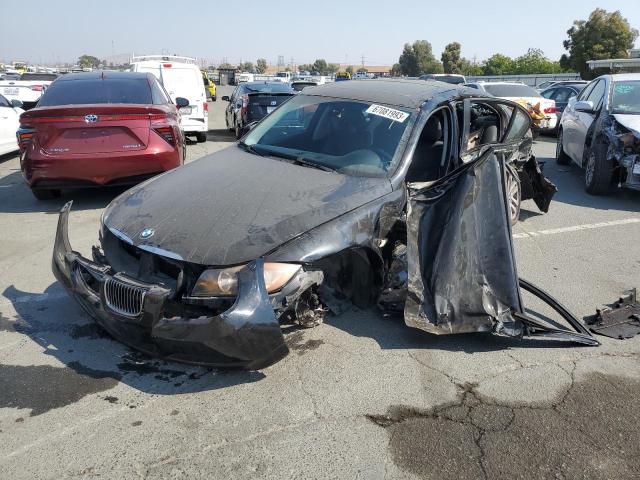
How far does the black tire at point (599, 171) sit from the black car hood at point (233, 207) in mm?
5216

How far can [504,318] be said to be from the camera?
3293mm

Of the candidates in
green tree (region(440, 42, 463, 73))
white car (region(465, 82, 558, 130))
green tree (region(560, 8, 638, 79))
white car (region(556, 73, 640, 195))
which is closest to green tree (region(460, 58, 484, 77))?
green tree (region(440, 42, 463, 73))

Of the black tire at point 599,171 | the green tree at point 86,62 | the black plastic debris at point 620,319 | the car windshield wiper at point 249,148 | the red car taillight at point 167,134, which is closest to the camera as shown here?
the black plastic debris at point 620,319

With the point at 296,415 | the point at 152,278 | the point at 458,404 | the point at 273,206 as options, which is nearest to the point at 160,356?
the point at 152,278

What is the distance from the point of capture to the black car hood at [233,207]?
2.93 m

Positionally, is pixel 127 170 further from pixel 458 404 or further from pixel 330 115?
pixel 458 404

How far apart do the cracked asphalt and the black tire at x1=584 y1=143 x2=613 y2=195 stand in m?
3.99

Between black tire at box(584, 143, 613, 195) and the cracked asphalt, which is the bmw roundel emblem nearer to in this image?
the cracked asphalt

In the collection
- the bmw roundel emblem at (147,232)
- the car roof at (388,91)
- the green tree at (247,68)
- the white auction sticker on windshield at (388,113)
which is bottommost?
the green tree at (247,68)

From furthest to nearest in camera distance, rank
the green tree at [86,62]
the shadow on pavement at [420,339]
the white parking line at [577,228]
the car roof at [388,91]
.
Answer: the green tree at [86,62], the white parking line at [577,228], the car roof at [388,91], the shadow on pavement at [420,339]

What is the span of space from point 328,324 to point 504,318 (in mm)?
1147

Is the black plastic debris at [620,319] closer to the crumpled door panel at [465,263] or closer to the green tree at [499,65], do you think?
the crumpled door panel at [465,263]

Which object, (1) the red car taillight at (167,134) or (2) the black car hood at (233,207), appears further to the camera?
(1) the red car taillight at (167,134)

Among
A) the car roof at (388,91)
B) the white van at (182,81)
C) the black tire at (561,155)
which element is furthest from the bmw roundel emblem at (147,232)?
the white van at (182,81)
